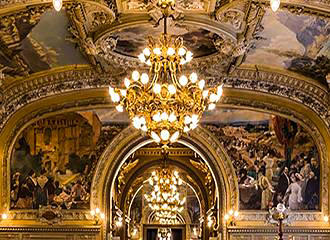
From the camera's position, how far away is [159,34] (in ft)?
Answer: 46.5

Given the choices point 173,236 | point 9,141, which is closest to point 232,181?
point 9,141

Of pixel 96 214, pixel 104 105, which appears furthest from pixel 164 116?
pixel 96 214

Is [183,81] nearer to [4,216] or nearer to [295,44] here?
[295,44]

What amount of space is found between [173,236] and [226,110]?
21.5 meters

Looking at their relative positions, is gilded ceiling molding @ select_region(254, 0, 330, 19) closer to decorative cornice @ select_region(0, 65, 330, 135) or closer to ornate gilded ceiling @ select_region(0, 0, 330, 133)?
ornate gilded ceiling @ select_region(0, 0, 330, 133)

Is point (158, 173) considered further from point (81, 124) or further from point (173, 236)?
point (173, 236)

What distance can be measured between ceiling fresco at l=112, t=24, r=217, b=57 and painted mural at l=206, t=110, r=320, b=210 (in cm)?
468

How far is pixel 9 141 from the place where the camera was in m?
18.6

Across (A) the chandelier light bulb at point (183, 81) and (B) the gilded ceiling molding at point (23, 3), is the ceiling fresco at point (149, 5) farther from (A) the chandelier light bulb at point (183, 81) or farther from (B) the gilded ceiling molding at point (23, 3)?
(A) the chandelier light bulb at point (183, 81)

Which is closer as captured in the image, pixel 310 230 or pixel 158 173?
pixel 310 230

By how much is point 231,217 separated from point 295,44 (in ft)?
22.2

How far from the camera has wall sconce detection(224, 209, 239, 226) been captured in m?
19.5

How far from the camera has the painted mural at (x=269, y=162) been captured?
19.4m

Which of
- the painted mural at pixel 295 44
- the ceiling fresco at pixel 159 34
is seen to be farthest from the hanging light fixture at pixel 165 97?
the painted mural at pixel 295 44
